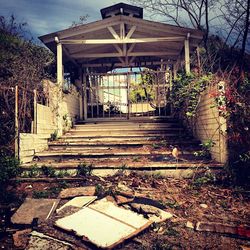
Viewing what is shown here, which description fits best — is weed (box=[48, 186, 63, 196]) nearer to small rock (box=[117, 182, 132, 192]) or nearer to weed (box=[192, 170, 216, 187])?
small rock (box=[117, 182, 132, 192])

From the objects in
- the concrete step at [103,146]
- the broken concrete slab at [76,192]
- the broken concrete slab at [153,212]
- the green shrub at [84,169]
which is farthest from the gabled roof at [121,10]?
the broken concrete slab at [153,212]

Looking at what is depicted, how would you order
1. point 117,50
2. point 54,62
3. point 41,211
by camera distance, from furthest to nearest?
point 54,62 → point 117,50 → point 41,211

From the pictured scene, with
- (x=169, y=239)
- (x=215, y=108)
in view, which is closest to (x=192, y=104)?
(x=215, y=108)

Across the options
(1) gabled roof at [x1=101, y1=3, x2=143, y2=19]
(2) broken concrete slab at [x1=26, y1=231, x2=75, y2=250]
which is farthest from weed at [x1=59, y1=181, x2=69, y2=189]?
(1) gabled roof at [x1=101, y1=3, x2=143, y2=19]

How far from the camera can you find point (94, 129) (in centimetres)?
878

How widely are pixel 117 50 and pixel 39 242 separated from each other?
862 centimetres

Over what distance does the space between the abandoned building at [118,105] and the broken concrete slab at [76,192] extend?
41.5 inches

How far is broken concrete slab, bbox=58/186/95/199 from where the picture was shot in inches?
167

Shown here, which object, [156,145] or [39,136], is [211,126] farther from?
[39,136]

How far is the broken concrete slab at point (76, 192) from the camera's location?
425 cm

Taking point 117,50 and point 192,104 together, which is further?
point 117,50

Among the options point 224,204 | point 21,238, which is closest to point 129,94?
point 224,204

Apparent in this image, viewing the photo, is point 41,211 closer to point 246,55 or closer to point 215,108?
point 215,108

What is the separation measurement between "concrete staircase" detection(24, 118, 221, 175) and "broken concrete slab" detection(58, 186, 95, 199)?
1.03m
